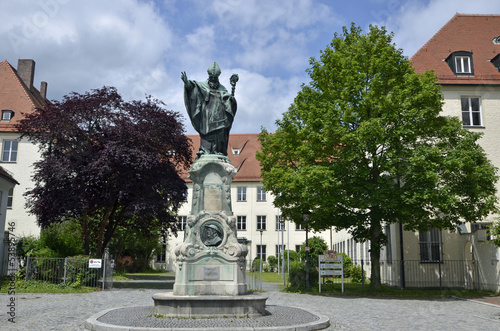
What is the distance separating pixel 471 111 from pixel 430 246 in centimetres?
782

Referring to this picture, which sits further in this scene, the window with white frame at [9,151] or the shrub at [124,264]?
the shrub at [124,264]

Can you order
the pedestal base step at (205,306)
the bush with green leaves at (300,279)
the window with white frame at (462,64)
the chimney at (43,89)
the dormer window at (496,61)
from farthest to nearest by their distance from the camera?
the chimney at (43,89), the dormer window at (496,61), the window with white frame at (462,64), the bush with green leaves at (300,279), the pedestal base step at (205,306)

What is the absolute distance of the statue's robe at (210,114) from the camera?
13.2 metres

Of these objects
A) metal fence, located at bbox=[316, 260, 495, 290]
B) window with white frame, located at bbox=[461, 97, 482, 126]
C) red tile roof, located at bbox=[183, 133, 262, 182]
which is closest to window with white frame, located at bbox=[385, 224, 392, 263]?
metal fence, located at bbox=[316, 260, 495, 290]

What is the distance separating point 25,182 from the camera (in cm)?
3475

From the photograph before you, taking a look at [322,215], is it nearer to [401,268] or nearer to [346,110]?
[346,110]

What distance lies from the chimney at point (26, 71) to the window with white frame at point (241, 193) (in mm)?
21984

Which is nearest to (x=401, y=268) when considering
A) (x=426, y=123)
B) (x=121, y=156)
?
(x=426, y=123)

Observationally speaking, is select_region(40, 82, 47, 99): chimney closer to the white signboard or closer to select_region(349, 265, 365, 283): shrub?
the white signboard

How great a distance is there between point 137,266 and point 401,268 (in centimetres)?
2872

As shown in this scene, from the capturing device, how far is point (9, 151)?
115 feet

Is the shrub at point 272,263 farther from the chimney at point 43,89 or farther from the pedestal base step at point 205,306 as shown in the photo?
the pedestal base step at point 205,306

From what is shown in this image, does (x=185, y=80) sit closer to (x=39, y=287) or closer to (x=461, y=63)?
(x=39, y=287)

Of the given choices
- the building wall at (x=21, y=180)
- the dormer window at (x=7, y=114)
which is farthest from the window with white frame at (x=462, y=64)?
the dormer window at (x=7, y=114)
